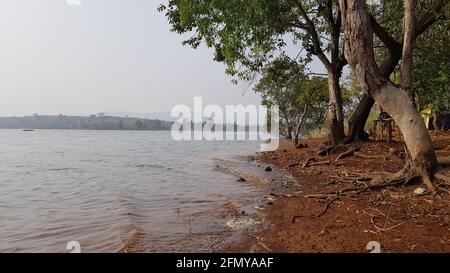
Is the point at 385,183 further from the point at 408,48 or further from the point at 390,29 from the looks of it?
the point at 390,29

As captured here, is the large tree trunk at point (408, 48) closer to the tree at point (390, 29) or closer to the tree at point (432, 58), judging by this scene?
the tree at point (390, 29)

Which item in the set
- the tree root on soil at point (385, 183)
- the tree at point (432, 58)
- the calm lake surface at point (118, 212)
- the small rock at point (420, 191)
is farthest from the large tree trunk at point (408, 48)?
the tree at point (432, 58)

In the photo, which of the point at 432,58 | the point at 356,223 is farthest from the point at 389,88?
the point at 432,58

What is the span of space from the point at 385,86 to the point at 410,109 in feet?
2.60

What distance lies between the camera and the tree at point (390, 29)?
1278cm

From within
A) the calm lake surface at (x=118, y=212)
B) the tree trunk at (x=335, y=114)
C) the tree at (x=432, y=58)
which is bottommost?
the calm lake surface at (x=118, y=212)

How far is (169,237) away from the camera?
7.31 metres

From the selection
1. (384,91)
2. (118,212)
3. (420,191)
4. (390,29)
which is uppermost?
(390,29)

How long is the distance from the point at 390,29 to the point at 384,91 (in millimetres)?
10042

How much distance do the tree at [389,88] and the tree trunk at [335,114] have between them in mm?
10023

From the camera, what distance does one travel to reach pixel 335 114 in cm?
1875

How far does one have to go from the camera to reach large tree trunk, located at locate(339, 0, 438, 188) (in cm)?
850

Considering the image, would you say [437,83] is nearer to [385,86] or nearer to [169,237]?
[385,86]
